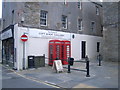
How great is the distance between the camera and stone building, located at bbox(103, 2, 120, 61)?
16578 mm

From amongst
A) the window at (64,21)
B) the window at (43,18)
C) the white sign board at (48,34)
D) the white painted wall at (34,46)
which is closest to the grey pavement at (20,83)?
the white painted wall at (34,46)

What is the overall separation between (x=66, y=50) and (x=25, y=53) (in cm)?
414

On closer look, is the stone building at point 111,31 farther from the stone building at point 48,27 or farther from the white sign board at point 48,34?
the white sign board at point 48,34

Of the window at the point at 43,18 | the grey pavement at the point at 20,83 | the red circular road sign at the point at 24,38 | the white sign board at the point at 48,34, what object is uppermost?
the window at the point at 43,18

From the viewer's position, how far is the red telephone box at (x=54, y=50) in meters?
13.6

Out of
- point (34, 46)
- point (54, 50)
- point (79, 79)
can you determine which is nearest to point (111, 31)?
point (54, 50)

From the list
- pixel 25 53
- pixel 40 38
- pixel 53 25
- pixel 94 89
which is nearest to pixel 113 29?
pixel 53 25

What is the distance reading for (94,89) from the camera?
6234 mm

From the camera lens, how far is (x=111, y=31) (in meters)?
17.1

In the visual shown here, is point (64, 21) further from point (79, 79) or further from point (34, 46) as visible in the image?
point (79, 79)

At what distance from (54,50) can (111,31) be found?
7.94 m

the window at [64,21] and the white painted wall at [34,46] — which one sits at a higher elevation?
the window at [64,21]

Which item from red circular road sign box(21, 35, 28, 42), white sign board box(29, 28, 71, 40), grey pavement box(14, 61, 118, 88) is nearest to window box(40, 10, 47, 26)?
white sign board box(29, 28, 71, 40)

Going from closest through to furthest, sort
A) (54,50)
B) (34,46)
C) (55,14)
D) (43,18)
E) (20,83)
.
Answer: (20,83)
(34,46)
(54,50)
(43,18)
(55,14)
